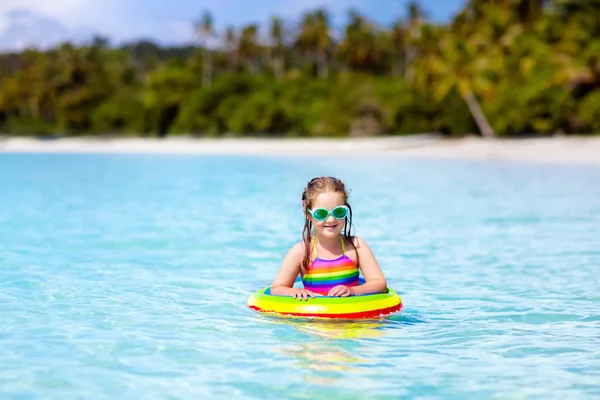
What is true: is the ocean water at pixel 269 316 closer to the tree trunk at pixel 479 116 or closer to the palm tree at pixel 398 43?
the tree trunk at pixel 479 116

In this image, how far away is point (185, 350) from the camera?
18.7 ft

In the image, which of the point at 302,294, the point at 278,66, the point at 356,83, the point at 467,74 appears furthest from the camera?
the point at 278,66

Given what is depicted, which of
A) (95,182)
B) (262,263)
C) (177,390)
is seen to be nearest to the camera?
(177,390)

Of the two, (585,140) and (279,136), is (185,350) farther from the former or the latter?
(279,136)

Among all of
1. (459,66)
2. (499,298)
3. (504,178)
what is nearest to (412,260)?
(499,298)

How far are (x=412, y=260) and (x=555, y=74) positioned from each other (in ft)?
125

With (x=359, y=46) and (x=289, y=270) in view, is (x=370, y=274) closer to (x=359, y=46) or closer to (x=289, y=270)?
(x=289, y=270)

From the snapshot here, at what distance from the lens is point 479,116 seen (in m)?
51.5

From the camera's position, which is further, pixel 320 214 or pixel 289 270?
pixel 289 270

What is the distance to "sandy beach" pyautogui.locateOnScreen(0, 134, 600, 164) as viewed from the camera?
126 ft

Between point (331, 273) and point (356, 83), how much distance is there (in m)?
54.7

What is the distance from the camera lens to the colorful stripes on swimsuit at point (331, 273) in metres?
6.11

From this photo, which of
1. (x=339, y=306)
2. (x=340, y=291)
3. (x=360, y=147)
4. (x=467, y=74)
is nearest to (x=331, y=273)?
(x=340, y=291)

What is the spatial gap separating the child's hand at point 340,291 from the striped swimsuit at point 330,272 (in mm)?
159
